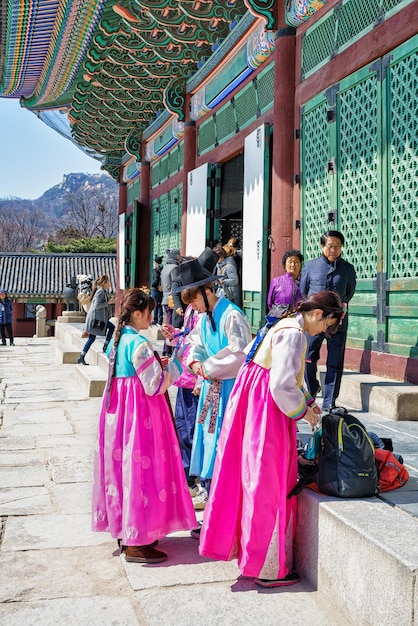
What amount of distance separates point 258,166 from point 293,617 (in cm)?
660

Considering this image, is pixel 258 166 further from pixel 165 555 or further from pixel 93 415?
pixel 165 555

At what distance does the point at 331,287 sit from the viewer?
5672 mm

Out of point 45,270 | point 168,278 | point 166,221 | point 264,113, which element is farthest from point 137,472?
point 45,270

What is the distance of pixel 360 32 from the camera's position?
6578 millimetres

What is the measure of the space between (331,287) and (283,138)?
115 inches

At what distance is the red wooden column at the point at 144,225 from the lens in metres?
16.3

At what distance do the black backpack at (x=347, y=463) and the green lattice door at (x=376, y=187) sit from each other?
2.85m

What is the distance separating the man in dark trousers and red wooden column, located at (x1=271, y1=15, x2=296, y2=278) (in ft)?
7.40

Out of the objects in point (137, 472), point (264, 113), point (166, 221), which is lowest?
point (137, 472)

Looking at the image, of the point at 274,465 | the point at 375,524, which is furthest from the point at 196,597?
the point at 375,524

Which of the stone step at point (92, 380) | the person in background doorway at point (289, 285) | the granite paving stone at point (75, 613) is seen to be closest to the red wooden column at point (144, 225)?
the stone step at point (92, 380)

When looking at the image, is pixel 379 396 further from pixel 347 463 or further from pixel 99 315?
pixel 99 315

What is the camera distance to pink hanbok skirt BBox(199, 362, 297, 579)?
3.07 metres

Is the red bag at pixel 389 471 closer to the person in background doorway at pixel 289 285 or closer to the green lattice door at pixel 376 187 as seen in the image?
the green lattice door at pixel 376 187
